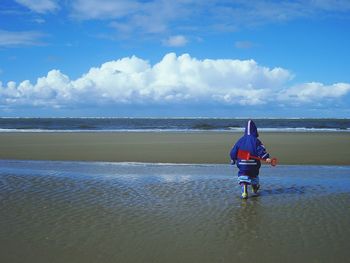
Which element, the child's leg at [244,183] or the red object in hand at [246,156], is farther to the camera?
the red object in hand at [246,156]

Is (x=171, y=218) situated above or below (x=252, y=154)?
below

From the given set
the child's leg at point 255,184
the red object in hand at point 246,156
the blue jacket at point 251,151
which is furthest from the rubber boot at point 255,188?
the red object in hand at point 246,156

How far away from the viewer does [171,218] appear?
7.88m

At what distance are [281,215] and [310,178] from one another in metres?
5.37

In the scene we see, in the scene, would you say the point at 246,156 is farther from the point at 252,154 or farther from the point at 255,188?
the point at 255,188

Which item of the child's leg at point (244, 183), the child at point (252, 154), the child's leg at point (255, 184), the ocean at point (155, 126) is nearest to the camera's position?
the child's leg at point (244, 183)

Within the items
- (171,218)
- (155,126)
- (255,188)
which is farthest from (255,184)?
(155,126)

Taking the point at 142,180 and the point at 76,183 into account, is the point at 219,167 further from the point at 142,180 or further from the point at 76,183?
the point at 76,183

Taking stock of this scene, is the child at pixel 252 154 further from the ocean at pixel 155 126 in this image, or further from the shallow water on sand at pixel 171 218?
the ocean at pixel 155 126

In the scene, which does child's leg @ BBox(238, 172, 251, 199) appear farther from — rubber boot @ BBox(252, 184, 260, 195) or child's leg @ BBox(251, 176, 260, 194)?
rubber boot @ BBox(252, 184, 260, 195)

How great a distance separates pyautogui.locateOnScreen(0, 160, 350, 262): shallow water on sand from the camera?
5.89 metres

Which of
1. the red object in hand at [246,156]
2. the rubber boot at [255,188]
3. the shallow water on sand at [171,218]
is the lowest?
the shallow water on sand at [171,218]

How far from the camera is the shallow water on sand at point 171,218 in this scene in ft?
19.3

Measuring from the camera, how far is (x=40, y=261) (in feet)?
18.1
